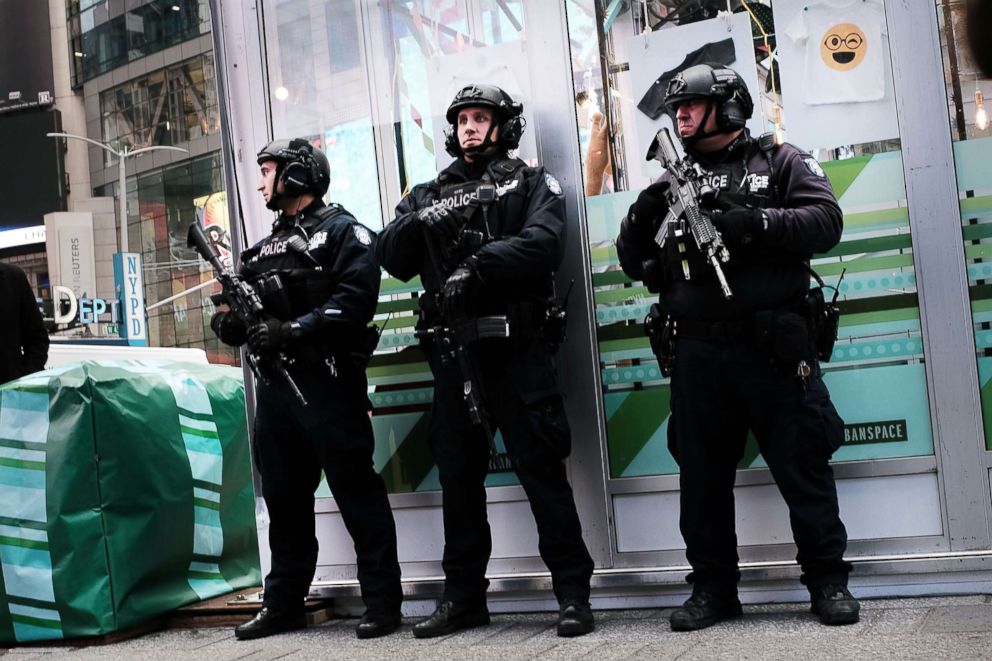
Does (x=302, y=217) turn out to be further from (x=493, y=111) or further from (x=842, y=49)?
(x=842, y=49)

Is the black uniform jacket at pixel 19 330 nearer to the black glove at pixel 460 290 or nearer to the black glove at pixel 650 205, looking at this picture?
the black glove at pixel 460 290

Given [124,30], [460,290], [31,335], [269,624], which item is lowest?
[269,624]

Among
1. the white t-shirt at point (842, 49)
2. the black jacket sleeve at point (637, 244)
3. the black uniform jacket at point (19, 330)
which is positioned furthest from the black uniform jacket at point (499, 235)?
the black uniform jacket at point (19, 330)

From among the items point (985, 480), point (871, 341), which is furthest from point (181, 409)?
point (985, 480)

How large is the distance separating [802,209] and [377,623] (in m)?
2.36

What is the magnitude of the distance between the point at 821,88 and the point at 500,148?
1317mm

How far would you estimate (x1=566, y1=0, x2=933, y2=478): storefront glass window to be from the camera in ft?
15.7

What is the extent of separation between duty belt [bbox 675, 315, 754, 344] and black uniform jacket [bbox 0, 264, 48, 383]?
3828 millimetres

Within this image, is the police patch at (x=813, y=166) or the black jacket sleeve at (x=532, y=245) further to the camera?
the black jacket sleeve at (x=532, y=245)

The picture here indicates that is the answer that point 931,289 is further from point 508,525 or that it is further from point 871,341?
A: point 508,525

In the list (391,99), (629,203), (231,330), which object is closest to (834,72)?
(629,203)

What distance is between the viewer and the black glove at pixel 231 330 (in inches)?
208

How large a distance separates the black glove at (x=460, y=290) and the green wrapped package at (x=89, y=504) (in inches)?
72.7

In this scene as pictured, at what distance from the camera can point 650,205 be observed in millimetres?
4543
